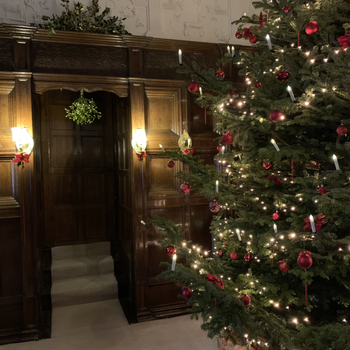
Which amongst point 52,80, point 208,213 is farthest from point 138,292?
point 52,80

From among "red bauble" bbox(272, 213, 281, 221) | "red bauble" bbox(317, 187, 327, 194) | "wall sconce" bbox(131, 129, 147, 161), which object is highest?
"wall sconce" bbox(131, 129, 147, 161)

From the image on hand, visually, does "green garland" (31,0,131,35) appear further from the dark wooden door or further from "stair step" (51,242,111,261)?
"stair step" (51,242,111,261)

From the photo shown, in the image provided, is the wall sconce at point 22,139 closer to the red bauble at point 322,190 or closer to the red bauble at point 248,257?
the red bauble at point 248,257

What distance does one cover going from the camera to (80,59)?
11.8 feet

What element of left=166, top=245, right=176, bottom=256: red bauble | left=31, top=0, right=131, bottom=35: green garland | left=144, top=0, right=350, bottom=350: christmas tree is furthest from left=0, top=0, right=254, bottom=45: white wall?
left=166, top=245, right=176, bottom=256: red bauble

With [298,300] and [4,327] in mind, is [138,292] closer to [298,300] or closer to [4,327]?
[4,327]

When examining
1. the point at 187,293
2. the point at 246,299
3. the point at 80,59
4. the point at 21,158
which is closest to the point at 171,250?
the point at 187,293

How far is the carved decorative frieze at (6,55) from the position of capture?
11.0 feet

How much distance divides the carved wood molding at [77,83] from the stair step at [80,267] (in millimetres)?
2302

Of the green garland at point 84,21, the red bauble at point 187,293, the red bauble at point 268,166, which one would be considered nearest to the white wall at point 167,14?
the green garland at point 84,21

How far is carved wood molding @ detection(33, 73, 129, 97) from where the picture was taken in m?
3.48

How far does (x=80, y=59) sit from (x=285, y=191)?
8.89 ft

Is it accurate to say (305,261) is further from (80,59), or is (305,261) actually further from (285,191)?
(80,59)

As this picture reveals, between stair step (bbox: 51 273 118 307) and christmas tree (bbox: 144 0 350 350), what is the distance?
2.31 meters
